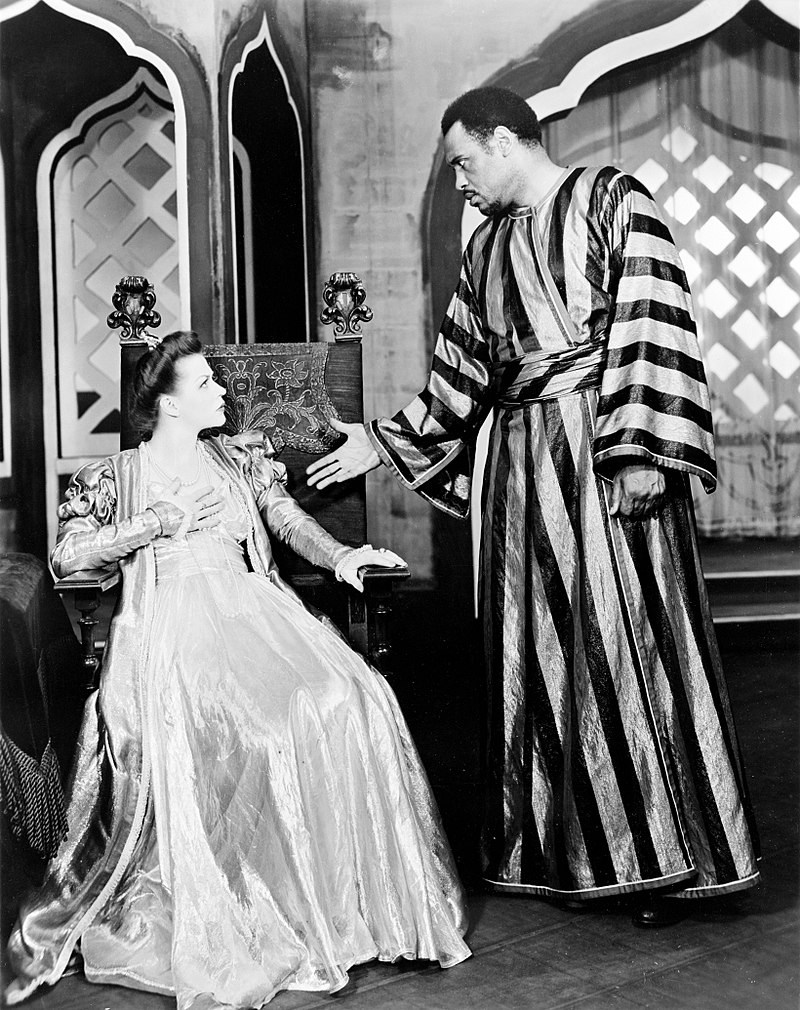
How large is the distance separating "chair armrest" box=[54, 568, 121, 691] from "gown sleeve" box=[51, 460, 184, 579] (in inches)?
0.9

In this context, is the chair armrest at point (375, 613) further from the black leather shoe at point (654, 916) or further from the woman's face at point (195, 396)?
the black leather shoe at point (654, 916)

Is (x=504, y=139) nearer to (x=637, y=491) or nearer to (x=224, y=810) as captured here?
(x=637, y=491)

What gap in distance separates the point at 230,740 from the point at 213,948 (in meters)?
0.37

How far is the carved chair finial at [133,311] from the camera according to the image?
2590mm

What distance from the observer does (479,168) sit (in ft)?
8.10

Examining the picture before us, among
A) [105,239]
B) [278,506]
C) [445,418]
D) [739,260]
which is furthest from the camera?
[739,260]

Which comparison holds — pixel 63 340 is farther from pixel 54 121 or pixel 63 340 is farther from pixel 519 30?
pixel 519 30

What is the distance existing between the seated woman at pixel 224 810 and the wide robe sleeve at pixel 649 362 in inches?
23.5

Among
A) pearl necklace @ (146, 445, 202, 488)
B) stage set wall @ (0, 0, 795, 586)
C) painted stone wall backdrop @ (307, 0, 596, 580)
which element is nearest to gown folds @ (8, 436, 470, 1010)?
pearl necklace @ (146, 445, 202, 488)

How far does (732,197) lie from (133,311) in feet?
7.23

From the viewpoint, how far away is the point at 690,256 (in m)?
3.83

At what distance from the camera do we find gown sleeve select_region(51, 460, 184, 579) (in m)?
2.30

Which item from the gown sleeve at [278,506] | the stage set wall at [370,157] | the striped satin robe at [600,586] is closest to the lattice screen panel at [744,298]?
the stage set wall at [370,157]

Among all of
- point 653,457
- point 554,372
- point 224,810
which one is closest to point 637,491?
point 653,457
